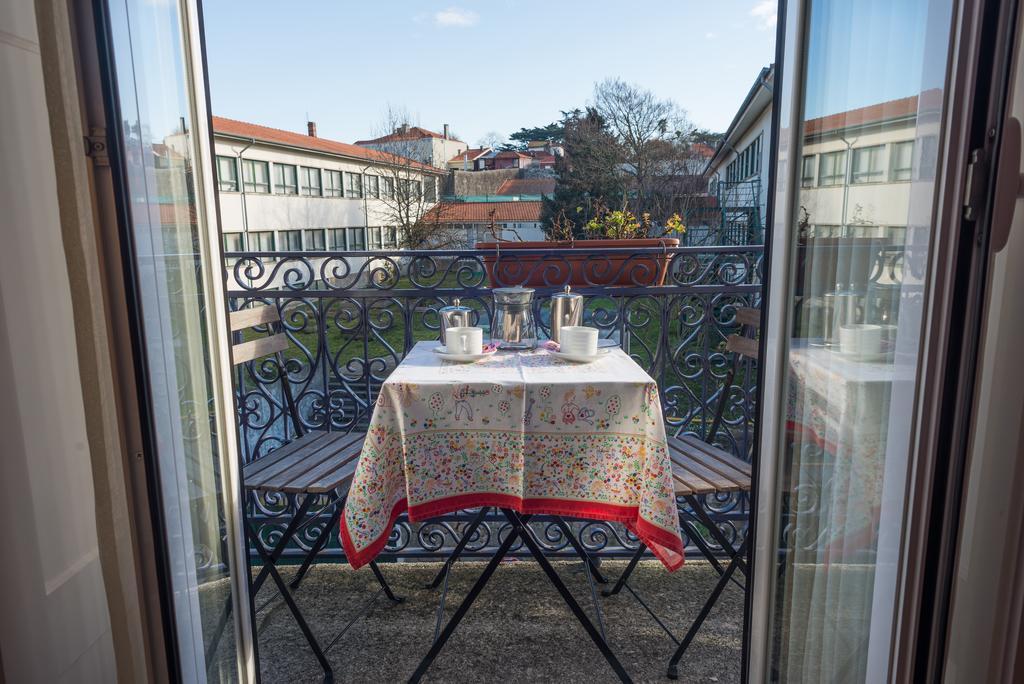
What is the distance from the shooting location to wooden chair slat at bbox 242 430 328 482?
6.95 feet

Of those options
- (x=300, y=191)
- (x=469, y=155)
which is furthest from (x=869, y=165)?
(x=469, y=155)

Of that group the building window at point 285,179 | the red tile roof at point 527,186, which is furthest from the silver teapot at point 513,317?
the building window at point 285,179

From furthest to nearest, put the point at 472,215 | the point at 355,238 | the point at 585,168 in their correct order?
1. the point at 355,238
2. the point at 472,215
3. the point at 585,168

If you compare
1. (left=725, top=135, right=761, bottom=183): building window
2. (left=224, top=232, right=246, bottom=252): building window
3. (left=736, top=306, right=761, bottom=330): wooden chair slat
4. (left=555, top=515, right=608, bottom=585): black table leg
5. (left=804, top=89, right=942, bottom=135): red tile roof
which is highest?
(left=725, top=135, right=761, bottom=183): building window

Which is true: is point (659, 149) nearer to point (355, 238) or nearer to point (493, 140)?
point (493, 140)

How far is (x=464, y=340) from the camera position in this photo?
202cm

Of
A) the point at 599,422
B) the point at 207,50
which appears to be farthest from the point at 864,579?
the point at 207,50

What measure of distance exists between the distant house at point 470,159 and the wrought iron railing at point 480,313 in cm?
2745

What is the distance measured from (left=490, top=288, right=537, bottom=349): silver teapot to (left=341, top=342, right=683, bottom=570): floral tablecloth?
18.1 inches

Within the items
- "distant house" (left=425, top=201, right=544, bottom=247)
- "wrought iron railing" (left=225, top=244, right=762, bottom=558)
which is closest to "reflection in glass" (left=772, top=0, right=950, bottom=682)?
"wrought iron railing" (left=225, top=244, right=762, bottom=558)

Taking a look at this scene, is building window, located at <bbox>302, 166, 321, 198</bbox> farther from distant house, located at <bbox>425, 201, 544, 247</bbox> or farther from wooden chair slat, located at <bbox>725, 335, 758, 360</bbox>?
wooden chair slat, located at <bbox>725, 335, 758, 360</bbox>

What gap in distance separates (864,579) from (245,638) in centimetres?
145

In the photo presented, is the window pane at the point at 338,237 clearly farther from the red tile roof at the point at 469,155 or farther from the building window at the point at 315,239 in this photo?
the red tile roof at the point at 469,155

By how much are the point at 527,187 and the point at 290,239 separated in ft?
39.6
